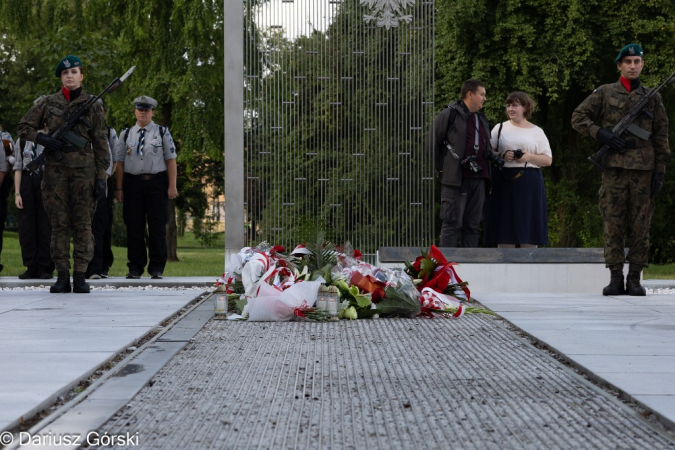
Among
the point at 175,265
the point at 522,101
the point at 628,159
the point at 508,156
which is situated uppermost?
the point at 522,101

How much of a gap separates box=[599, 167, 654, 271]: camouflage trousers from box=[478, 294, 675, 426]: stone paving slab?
453 mm

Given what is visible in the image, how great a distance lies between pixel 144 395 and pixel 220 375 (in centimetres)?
64

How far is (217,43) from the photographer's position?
910 inches

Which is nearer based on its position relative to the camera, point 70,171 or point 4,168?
point 70,171

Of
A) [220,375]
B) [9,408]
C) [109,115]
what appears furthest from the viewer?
[109,115]

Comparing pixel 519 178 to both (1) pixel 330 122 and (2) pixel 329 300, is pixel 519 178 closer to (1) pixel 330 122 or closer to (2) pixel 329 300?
(1) pixel 330 122

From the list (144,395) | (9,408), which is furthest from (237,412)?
(9,408)

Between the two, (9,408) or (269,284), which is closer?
(9,408)

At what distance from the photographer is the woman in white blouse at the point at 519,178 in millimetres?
11742

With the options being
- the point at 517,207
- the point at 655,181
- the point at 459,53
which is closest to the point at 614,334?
the point at 655,181

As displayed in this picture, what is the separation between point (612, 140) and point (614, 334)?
3.48 m

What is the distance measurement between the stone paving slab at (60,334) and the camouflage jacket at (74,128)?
4.35 ft

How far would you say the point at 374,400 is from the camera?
4.67 m

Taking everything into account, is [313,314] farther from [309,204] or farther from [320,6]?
[320,6]
